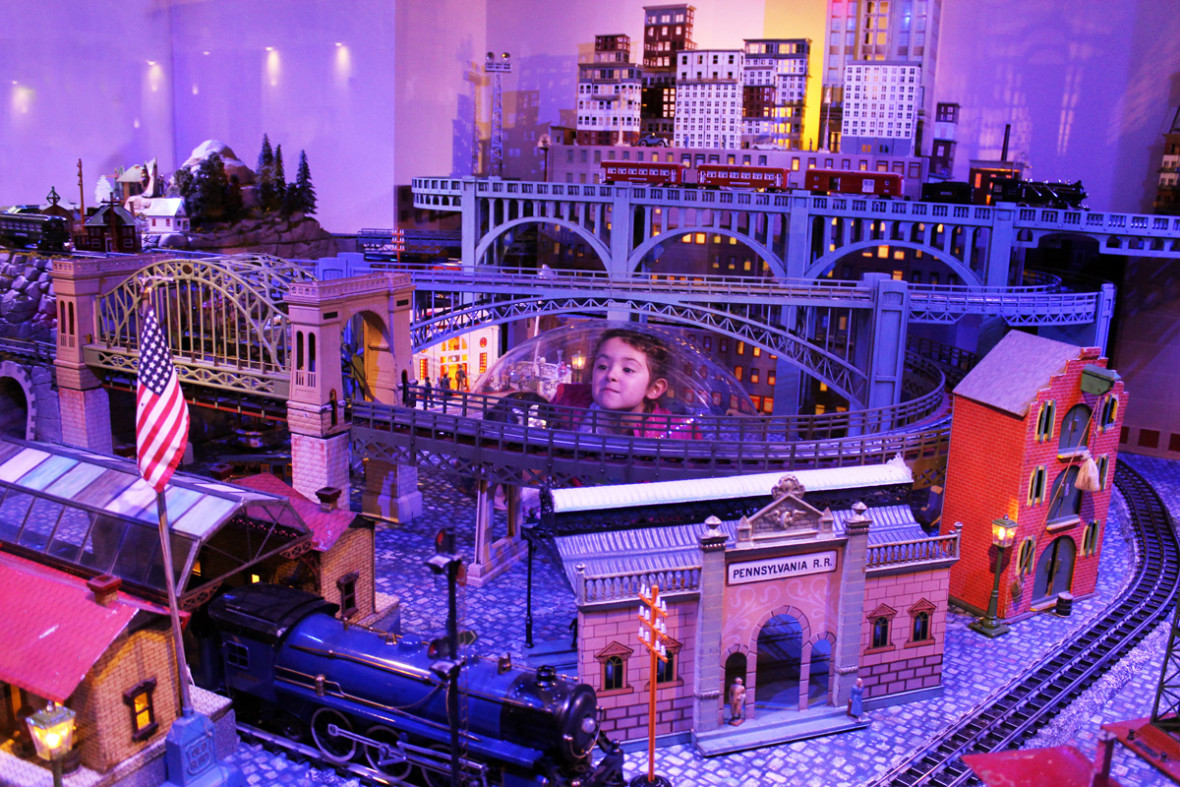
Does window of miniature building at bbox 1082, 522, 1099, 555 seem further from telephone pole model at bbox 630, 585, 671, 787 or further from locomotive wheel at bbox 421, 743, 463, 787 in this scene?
locomotive wheel at bbox 421, 743, 463, 787

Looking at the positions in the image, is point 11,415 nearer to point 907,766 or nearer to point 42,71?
point 42,71

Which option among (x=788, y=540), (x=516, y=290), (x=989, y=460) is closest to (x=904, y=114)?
(x=516, y=290)

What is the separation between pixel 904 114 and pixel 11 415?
154ft

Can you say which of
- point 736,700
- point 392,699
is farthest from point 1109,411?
point 392,699

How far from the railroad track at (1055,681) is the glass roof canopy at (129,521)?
48.4 feet

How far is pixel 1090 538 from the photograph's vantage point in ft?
92.4

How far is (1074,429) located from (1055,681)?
737 cm

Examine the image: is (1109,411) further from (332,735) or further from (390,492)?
(390,492)

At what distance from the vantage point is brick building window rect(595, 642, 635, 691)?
64.2 feet

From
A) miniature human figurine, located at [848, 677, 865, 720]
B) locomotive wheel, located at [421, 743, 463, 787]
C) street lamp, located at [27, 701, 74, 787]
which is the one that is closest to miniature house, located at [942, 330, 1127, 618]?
miniature human figurine, located at [848, 677, 865, 720]

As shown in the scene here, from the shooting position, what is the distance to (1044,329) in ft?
148

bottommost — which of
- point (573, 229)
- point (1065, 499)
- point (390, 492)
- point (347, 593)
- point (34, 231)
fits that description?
point (390, 492)

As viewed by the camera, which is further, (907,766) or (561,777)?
(907,766)

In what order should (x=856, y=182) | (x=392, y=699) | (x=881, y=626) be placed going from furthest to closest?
(x=856, y=182) < (x=881, y=626) < (x=392, y=699)
